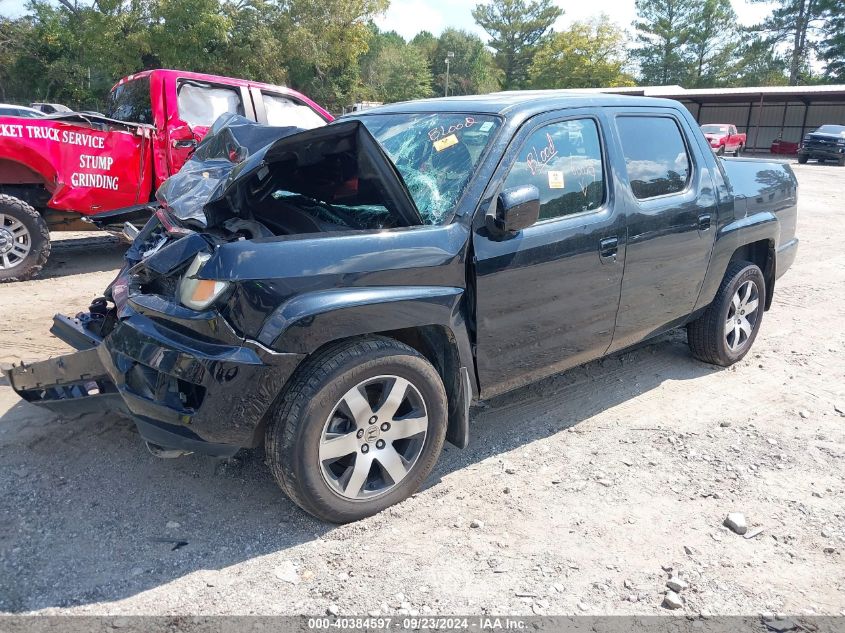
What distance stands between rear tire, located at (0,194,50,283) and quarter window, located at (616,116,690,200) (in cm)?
573

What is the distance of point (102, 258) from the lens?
8125 mm

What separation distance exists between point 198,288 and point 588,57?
204ft

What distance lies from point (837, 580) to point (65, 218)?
7.29 m

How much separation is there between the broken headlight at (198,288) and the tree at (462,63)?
276 ft

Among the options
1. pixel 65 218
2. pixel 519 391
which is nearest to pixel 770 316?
pixel 519 391

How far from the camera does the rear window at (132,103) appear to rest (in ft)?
25.0

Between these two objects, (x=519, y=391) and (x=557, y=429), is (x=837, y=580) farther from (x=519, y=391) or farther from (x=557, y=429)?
(x=519, y=391)

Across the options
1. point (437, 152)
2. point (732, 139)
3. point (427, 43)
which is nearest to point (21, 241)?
point (437, 152)

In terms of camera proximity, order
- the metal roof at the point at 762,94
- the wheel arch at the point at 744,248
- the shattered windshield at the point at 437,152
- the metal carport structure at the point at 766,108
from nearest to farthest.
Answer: the shattered windshield at the point at 437,152, the wheel arch at the point at 744,248, the metal roof at the point at 762,94, the metal carport structure at the point at 766,108

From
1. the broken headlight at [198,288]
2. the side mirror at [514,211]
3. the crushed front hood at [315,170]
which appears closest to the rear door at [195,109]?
the crushed front hood at [315,170]

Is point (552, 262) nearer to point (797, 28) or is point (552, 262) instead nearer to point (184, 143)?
point (184, 143)

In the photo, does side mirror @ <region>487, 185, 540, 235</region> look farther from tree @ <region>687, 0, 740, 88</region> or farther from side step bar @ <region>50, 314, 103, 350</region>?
tree @ <region>687, 0, 740, 88</region>

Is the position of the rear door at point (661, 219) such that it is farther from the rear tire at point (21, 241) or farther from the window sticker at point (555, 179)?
the rear tire at point (21, 241)

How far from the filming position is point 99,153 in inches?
276
